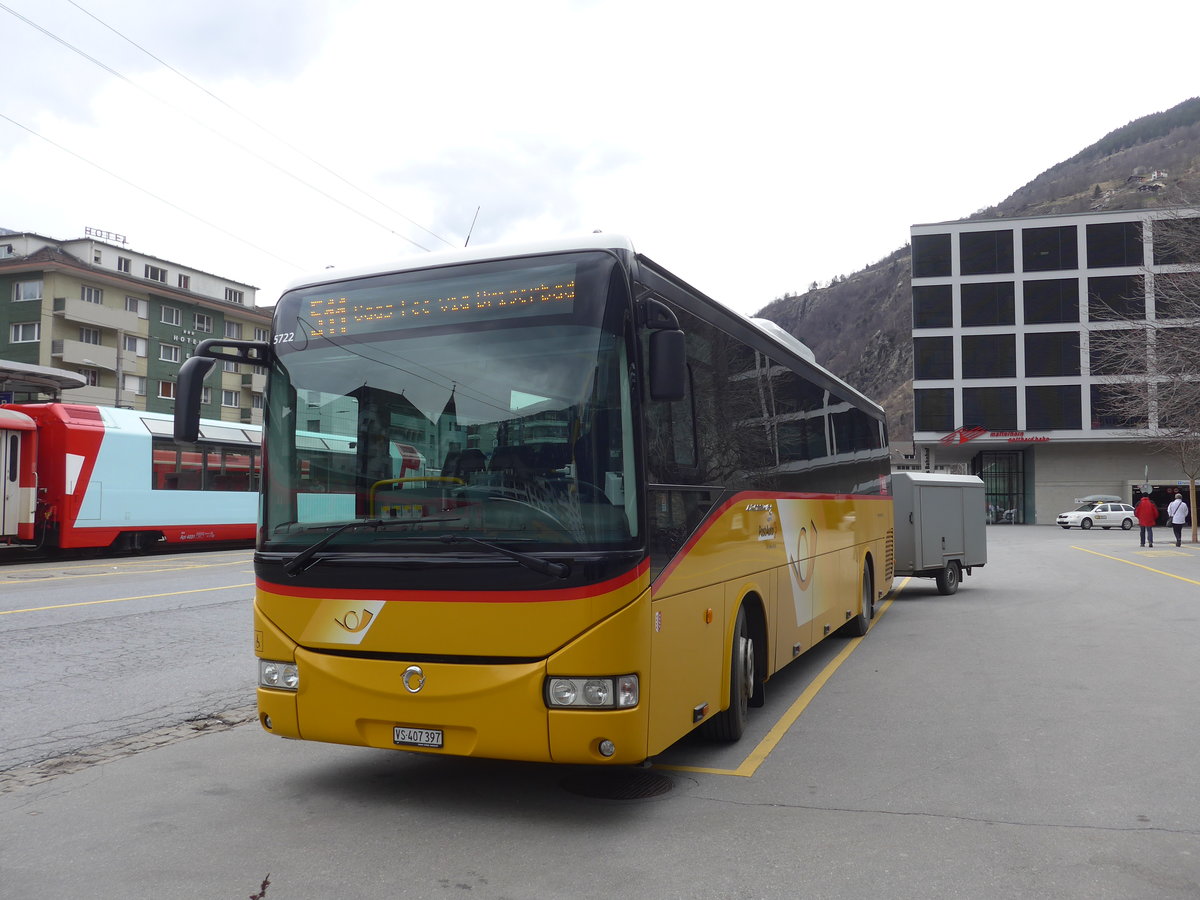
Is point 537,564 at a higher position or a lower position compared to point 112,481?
lower

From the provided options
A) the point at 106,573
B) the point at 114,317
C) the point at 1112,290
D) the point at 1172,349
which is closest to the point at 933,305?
the point at 1112,290

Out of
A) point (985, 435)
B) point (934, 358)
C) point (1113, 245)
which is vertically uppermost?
point (1113, 245)

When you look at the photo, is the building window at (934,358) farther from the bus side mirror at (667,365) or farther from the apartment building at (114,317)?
the bus side mirror at (667,365)

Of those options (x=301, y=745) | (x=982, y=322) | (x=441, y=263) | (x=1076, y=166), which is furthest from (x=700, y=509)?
(x=1076, y=166)

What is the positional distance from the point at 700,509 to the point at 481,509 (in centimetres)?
141

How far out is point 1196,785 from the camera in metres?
5.50

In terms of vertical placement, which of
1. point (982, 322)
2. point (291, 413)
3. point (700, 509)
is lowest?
point (700, 509)

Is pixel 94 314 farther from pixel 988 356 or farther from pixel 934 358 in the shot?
pixel 988 356

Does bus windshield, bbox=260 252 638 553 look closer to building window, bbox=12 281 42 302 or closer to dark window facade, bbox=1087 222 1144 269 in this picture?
building window, bbox=12 281 42 302

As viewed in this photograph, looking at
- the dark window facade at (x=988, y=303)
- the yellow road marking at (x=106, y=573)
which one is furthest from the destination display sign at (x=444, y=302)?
the dark window facade at (x=988, y=303)

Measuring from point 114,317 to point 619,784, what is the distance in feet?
199

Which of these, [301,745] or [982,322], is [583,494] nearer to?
[301,745]

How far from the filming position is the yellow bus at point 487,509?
4.68m

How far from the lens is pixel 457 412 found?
496 cm
